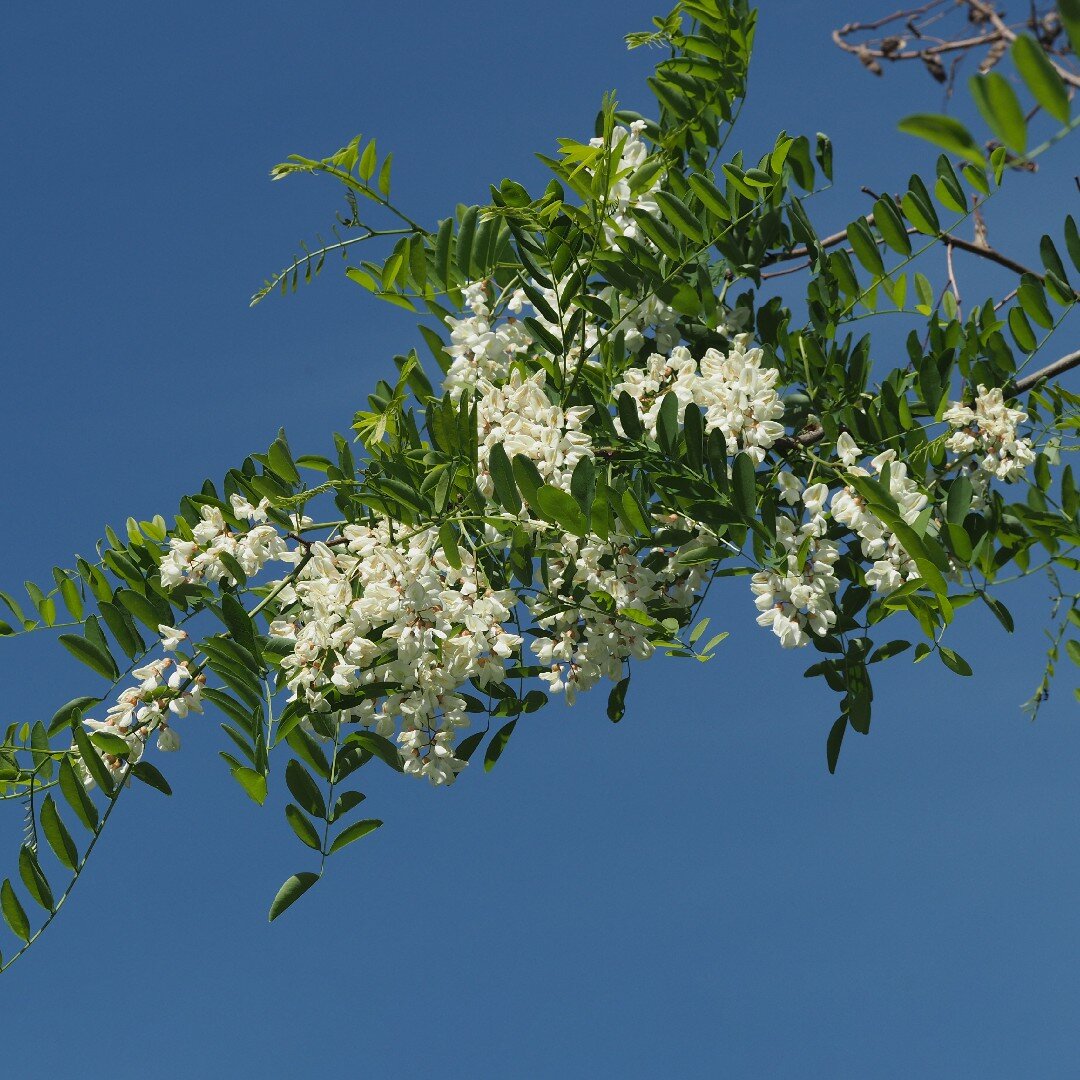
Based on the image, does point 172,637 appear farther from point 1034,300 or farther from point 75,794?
point 1034,300

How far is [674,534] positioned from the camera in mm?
2229

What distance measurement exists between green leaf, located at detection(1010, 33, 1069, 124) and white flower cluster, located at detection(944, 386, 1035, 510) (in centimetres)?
102

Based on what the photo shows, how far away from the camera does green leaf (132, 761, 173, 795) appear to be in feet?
7.45

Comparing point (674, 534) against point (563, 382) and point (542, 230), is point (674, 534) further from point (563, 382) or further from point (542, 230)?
point (542, 230)

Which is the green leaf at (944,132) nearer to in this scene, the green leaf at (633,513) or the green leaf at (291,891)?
the green leaf at (633,513)

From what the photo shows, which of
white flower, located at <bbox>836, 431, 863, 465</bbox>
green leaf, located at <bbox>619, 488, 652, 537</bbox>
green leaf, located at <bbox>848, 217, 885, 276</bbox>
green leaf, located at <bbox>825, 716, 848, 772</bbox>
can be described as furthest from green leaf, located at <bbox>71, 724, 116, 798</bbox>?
green leaf, located at <bbox>848, 217, 885, 276</bbox>

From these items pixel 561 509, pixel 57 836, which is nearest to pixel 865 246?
Answer: pixel 561 509

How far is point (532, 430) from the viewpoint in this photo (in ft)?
7.02

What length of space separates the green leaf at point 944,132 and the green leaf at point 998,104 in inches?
2.4

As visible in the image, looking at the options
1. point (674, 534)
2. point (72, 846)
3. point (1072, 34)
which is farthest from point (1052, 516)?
point (72, 846)

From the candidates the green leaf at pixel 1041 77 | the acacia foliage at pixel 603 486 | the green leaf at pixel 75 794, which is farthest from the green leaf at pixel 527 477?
the green leaf at pixel 1041 77

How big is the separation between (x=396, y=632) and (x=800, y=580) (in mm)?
634

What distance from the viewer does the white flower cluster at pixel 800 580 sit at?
6.82 ft

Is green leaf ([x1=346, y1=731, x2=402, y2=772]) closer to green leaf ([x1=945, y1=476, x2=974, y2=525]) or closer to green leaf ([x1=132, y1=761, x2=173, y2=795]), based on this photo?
green leaf ([x1=132, y1=761, x2=173, y2=795])
